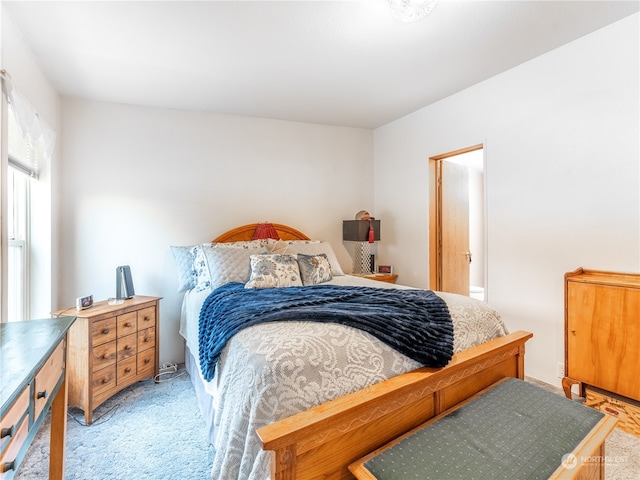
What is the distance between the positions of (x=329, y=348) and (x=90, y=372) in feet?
5.90

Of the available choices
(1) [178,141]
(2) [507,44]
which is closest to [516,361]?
(2) [507,44]

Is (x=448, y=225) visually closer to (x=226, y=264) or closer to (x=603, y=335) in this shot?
(x=603, y=335)

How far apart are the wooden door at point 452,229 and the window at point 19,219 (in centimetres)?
347

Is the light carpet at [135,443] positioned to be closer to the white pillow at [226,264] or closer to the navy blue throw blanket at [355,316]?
the navy blue throw blanket at [355,316]

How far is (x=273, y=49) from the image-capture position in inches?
84.8

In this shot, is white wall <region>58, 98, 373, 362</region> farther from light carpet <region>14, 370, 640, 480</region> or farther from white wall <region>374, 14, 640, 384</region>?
white wall <region>374, 14, 640, 384</region>

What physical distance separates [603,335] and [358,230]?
2.21 metres

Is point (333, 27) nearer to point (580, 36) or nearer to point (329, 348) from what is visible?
point (580, 36)

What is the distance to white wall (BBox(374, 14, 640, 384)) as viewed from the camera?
79.1 inches

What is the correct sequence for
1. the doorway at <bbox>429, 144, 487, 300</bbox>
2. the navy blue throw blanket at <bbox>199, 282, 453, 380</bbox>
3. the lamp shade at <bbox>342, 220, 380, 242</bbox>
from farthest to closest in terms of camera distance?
1. the lamp shade at <bbox>342, 220, 380, 242</bbox>
2. the doorway at <bbox>429, 144, 487, 300</bbox>
3. the navy blue throw blanket at <bbox>199, 282, 453, 380</bbox>

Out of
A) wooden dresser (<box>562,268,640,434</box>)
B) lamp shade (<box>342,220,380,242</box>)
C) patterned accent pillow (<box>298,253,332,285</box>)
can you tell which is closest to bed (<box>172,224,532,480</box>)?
wooden dresser (<box>562,268,640,434</box>)

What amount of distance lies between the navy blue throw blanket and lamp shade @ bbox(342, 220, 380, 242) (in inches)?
63.0

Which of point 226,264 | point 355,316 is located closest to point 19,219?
point 226,264

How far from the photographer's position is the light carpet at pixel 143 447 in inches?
63.0
